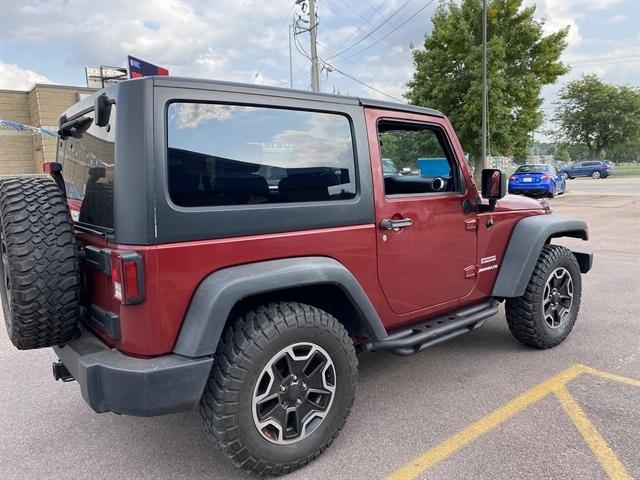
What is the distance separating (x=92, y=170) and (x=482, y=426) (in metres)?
2.61

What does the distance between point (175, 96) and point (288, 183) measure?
696mm

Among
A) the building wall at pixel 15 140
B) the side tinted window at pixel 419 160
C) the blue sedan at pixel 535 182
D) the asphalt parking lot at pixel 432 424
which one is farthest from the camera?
the building wall at pixel 15 140

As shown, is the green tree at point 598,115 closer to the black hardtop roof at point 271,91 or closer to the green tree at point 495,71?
the green tree at point 495,71

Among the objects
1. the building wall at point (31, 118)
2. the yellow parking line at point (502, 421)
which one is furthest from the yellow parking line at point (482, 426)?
the building wall at point (31, 118)

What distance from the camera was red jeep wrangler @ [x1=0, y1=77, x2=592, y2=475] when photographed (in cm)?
205

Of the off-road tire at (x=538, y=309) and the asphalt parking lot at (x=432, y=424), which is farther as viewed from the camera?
the off-road tire at (x=538, y=309)

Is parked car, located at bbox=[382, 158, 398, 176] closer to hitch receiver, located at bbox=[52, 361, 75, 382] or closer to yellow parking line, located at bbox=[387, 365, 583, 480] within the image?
yellow parking line, located at bbox=[387, 365, 583, 480]

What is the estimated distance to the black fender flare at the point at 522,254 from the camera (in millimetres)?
3555

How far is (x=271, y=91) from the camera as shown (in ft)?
8.02

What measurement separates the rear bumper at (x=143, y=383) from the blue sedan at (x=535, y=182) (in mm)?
20231

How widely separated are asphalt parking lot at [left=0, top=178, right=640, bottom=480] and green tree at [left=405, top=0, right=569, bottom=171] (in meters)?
15.5

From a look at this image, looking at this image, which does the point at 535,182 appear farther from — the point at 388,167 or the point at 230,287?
the point at 230,287

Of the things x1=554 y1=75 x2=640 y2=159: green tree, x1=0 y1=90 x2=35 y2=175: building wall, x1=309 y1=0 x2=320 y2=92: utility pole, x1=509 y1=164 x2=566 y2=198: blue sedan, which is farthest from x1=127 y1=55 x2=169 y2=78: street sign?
x1=554 y1=75 x2=640 y2=159: green tree

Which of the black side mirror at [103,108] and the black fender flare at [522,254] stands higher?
the black side mirror at [103,108]
